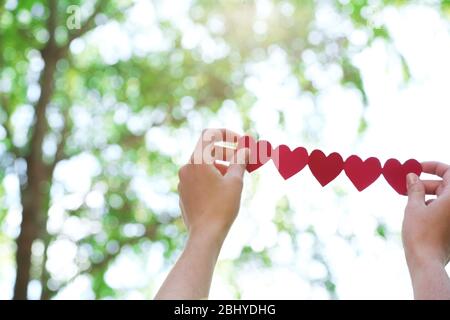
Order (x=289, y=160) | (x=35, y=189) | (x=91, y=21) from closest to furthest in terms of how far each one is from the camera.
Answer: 1. (x=289, y=160)
2. (x=35, y=189)
3. (x=91, y=21)

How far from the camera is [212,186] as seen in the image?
1.28 meters

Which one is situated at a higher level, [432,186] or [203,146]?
[203,146]

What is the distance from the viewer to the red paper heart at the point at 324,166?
177 centimetres

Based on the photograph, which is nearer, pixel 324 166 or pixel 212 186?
pixel 212 186

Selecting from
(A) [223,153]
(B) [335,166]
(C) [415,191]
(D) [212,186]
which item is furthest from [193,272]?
(B) [335,166]

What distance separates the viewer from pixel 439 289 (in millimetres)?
1113

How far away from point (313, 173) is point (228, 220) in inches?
23.8

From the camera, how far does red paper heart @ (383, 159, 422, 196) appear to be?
1566 mm

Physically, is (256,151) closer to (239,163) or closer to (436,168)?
(239,163)

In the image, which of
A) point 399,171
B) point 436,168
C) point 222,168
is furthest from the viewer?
point 399,171

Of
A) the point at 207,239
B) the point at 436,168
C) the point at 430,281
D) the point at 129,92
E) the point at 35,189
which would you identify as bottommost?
the point at 430,281

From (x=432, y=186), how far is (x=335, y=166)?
43cm

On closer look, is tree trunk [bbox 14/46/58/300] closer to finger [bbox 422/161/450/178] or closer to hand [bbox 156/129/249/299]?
hand [bbox 156/129/249/299]

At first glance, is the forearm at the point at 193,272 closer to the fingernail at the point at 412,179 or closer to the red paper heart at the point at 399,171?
the fingernail at the point at 412,179
